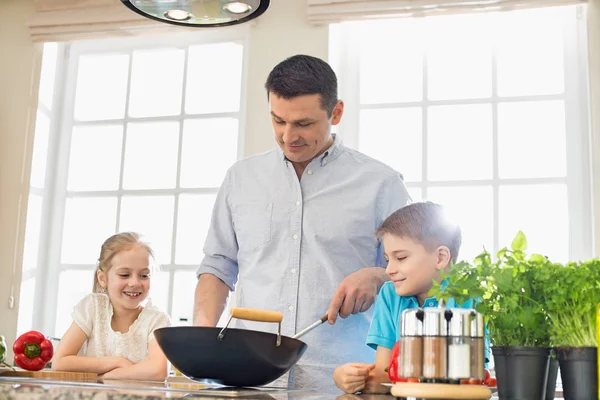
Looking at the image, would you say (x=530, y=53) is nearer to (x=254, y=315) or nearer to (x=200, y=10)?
(x=200, y=10)

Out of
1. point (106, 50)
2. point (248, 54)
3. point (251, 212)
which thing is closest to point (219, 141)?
point (248, 54)

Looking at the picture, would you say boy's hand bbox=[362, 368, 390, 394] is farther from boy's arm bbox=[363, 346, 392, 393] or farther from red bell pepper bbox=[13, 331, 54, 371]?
red bell pepper bbox=[13, 331, 54, 371]

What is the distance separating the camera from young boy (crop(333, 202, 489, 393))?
1.67 m

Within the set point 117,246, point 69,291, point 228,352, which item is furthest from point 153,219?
point 228,352

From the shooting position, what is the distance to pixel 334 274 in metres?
2.05

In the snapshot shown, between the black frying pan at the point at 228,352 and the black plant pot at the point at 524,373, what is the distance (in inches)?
15.1

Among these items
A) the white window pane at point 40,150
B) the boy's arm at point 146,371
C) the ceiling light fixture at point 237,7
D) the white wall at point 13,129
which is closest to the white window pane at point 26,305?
the white wall at point 13,129

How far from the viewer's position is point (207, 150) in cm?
379

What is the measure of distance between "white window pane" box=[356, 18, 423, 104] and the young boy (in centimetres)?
189

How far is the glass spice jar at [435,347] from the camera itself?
3.32 feet

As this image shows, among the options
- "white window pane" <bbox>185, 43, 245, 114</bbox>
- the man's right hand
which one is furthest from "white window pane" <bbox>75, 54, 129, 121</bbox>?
the man's right hand

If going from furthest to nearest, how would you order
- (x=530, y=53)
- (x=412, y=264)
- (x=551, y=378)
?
(x=530, y=53) < (x=412, y=264) < (x=551, y=378)

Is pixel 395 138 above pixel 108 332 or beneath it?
above

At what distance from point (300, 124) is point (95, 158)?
7.23 ft
